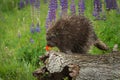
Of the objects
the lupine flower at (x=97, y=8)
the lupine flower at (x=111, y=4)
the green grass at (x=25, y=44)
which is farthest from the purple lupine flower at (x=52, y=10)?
the lupine flower at (x=111, y=4)

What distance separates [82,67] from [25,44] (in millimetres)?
3588

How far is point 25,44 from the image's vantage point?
8.50 m

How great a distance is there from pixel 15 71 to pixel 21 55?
45.6 inches

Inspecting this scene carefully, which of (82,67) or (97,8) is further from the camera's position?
(97,8)

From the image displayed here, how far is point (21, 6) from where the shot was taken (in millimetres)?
12852

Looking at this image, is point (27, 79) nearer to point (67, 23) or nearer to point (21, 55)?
point (67, 23)

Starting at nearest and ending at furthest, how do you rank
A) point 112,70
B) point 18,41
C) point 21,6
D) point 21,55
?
point 112,70 → point 21,55 → point 18,41 → point 21,6

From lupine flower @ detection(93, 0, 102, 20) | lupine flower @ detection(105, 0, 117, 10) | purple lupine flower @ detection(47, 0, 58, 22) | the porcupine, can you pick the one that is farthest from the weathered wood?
lupine flower @ detection(105, 0, 117, 10)

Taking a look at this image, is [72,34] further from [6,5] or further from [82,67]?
[6,5]

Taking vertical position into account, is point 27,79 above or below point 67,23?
below

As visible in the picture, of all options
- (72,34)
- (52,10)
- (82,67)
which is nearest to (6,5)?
(52,10)

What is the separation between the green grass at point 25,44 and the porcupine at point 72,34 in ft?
1.91

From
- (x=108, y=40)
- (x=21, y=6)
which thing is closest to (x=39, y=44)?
(x=108, y=40)

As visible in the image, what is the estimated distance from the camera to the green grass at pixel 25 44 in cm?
612
